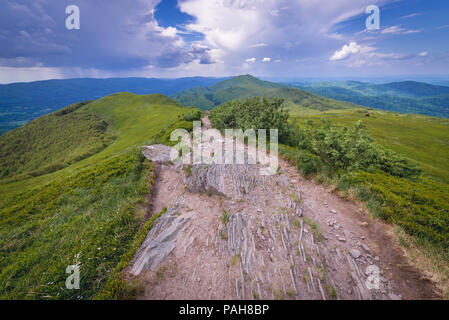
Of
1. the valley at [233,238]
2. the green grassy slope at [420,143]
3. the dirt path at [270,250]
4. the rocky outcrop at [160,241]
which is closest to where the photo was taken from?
the dirt path at [270,250]

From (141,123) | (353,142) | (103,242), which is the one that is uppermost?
(141,123)

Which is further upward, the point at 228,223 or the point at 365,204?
the point at 365,204

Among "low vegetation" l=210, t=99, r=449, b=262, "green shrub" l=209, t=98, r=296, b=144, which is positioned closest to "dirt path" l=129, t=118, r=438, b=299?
"low vegetation" l=210, t=99, r=449, b=262

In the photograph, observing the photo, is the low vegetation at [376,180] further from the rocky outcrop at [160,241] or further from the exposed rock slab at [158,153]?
the exposed rock slab at [158,153]

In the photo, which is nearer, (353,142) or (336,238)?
(336,238)

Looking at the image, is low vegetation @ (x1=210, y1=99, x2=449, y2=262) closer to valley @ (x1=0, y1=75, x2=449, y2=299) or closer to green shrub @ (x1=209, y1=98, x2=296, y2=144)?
valley @ (x1=0, y1=75, x2=449, y2=299)

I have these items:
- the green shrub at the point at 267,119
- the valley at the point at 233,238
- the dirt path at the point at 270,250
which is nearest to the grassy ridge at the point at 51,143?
the green shrub at the point at 267,119

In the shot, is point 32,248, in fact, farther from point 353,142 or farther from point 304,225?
point 353,142

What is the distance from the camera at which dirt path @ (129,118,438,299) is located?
681 cm

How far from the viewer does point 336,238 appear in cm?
873

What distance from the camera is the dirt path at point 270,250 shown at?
6809 millimetres

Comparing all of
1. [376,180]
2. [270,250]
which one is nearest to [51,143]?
[270,250]
